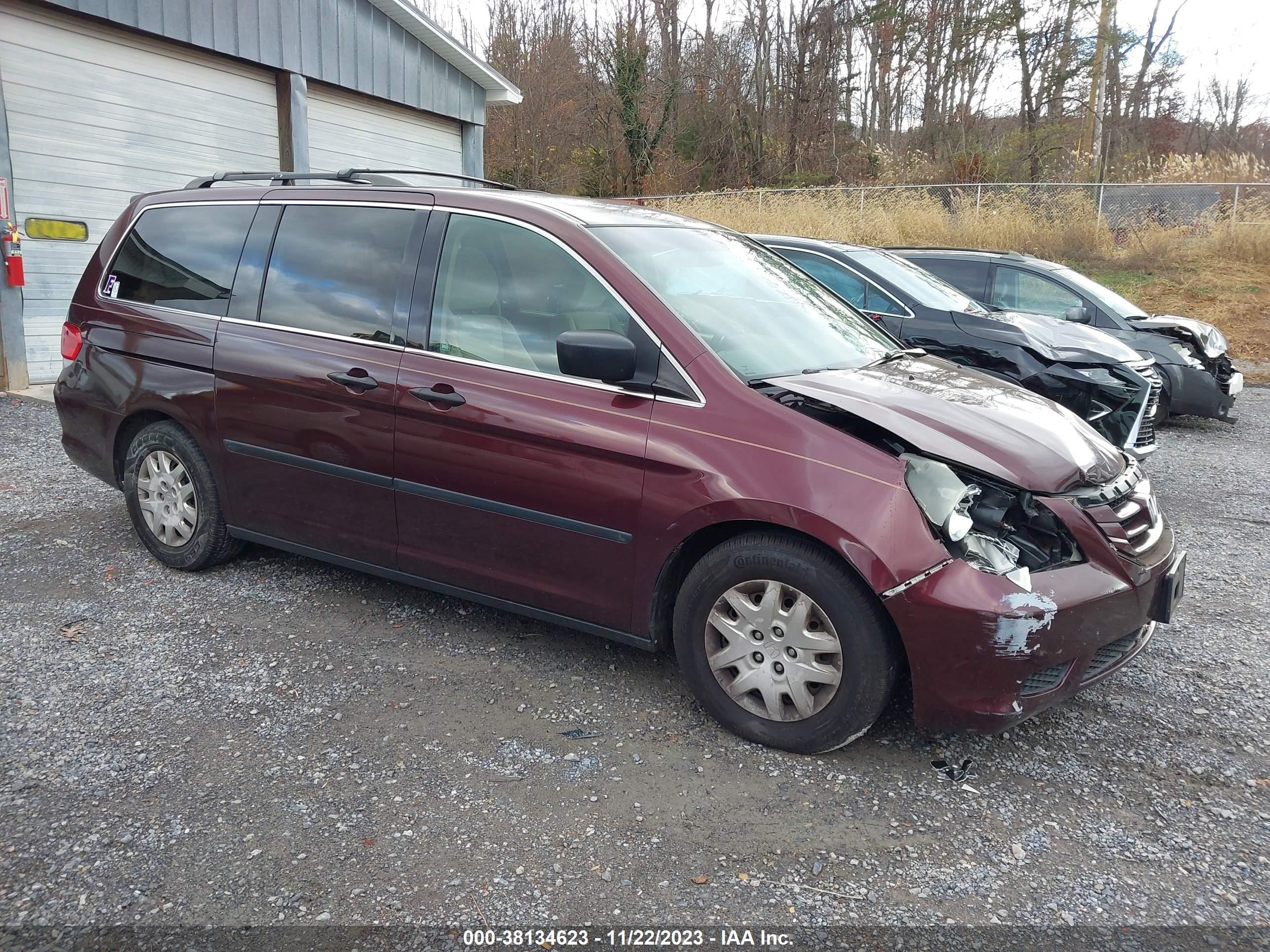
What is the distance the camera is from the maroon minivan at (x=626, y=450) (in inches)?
111

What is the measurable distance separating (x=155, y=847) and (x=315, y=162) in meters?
11.7

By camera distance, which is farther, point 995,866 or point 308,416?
point 308,416

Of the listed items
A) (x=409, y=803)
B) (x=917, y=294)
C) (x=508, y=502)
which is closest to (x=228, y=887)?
(x=409, y=803)

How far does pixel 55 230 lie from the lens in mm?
9312

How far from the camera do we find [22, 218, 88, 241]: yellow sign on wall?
29.8 feet

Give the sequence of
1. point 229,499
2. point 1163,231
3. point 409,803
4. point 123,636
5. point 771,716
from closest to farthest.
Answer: point 409,803
point 771,716
point 123,636
point 229,499
point 1163,231

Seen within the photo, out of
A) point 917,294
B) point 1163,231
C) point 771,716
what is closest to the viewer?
point 771,716

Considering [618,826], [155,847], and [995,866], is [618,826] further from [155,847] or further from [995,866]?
[155,847]

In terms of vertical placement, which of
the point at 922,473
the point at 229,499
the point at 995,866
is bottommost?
the point at 995,866

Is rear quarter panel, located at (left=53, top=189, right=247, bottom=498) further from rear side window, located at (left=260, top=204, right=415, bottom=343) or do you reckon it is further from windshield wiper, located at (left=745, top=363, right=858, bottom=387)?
windshield wiper, located at (left=745, top=363, right=858, bottom=387)

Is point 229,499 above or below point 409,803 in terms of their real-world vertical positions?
above

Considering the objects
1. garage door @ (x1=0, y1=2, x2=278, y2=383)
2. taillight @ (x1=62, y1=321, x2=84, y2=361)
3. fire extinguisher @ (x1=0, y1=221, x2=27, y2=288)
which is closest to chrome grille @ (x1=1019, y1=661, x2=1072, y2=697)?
taillight @ (x1=62, y1=321, x2=84, y2=361)

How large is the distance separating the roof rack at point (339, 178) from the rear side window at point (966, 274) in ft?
18.2

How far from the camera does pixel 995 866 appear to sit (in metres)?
2.53
